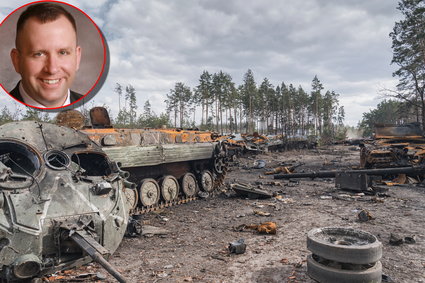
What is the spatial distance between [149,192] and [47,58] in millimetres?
6435

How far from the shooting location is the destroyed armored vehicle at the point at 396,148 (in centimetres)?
1446

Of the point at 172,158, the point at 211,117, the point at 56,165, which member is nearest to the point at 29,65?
the point at 56,165

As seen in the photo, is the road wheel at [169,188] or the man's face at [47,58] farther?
the road wheel at [169,188]

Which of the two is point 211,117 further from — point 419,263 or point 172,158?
point 419,263

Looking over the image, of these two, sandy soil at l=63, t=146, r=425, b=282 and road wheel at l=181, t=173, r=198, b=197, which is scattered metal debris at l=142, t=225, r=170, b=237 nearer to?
sandy soil at l=63, t=146, r=425, b=282

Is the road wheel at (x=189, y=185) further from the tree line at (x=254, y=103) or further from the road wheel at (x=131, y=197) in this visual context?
the tree line at (x=254, y=103)

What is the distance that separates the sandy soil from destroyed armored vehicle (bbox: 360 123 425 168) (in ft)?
8.28

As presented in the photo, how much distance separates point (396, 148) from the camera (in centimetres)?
1514

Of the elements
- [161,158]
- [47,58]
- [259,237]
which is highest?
[47,58]

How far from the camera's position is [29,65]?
4477mm

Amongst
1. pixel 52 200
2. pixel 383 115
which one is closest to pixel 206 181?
pixel 52 200

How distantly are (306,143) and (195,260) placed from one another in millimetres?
35695

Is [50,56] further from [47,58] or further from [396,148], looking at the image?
[396,148]

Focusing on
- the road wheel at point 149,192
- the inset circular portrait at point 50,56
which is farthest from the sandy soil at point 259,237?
the inset circular portrait at point 50,56
